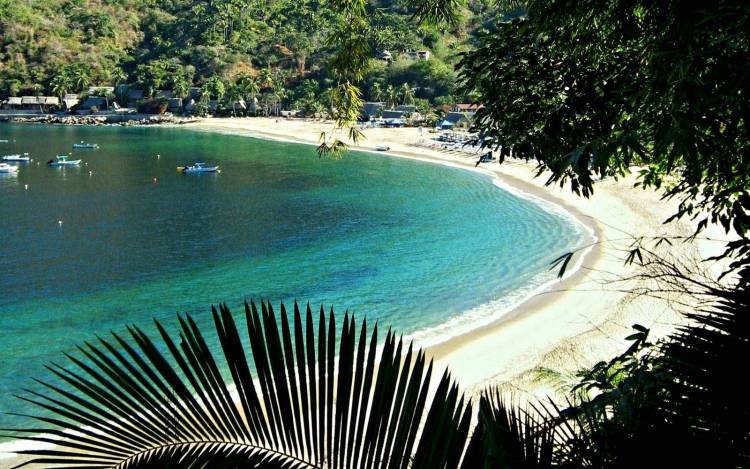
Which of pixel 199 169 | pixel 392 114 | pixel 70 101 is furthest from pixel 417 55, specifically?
pixel 70 101

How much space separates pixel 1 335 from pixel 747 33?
54.1ft

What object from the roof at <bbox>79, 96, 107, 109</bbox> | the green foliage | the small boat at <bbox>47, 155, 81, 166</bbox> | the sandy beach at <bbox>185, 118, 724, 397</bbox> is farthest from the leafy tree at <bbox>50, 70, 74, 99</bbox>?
the green foliage

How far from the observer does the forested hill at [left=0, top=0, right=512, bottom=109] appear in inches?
2990

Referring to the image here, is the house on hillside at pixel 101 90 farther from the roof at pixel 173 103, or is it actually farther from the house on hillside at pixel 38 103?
the roof at pixel 173 103

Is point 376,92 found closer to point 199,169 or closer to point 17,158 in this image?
point 199,169

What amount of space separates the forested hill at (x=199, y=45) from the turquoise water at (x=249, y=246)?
121ft

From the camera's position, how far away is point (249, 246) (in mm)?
23766

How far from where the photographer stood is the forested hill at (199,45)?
75938mm

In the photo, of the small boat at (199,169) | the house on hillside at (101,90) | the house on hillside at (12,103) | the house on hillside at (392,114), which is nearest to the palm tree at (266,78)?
the house on hillside at (392,114)

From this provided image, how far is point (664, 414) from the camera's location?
1917 mm

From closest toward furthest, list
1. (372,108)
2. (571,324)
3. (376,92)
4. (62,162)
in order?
1. (571,324)
2. (62,162)
3. (372,108)
4. (376,92)

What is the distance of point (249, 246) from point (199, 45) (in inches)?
2684

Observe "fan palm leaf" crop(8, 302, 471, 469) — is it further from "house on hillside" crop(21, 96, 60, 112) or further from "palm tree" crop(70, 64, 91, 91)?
"house on hillside" crop(21, 96, 60, 112)

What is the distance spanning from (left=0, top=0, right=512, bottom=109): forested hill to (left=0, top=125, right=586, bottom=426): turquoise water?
37006mm
